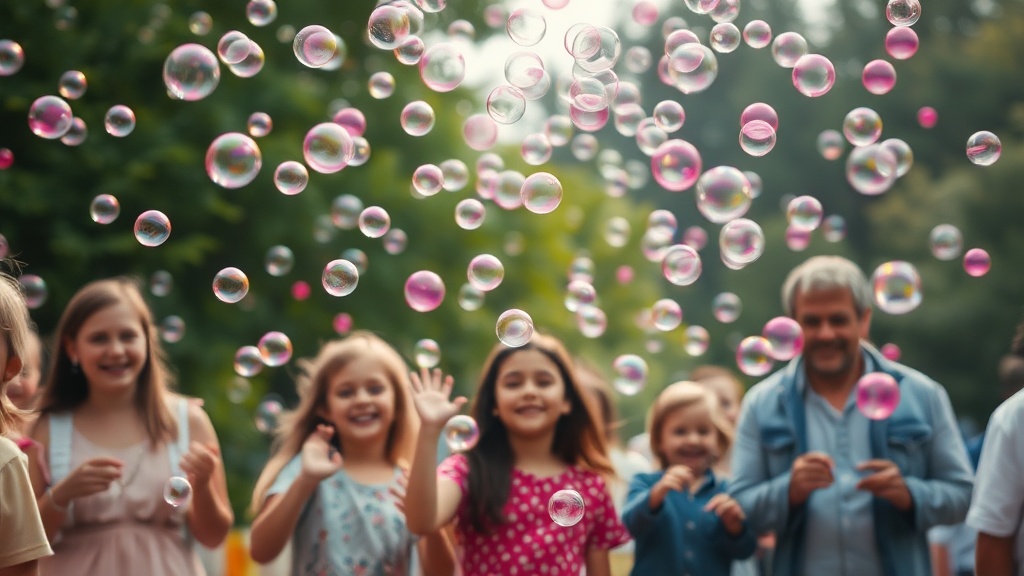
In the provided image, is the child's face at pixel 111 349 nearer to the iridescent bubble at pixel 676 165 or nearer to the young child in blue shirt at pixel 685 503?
the young child in blue shirt at pixel 685 503

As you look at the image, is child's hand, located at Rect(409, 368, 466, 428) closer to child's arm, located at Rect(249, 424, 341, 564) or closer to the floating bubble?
child's arm, located at Rect(249, 424, 341, 564)

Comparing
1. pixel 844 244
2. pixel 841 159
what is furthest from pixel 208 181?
pixel 841 159

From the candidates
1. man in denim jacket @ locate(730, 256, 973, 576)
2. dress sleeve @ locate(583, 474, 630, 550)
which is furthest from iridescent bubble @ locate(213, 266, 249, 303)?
man in denim jacket @ locate(730, 256, 973, 576)

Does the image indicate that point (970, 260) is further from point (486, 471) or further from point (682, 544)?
point (486, 471)

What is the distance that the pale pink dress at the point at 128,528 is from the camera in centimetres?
402

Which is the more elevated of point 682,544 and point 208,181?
point 208,181

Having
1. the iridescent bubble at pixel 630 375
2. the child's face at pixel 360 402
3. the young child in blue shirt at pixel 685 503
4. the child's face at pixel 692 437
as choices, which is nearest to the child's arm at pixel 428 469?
the child's face at pixel 360 402

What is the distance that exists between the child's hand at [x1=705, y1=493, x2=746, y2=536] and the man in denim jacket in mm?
33

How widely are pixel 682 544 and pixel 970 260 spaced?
188cm

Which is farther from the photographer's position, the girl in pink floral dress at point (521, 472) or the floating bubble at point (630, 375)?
the floating bubble at point (630, 375)

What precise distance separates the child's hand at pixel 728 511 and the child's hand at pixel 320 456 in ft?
3.90

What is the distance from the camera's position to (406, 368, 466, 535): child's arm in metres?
3.81

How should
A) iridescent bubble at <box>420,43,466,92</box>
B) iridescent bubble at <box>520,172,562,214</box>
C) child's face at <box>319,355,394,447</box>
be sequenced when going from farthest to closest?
iridescent bubble at <box>420,43,466,92</box> < iridescent bubble at <box>520,172,562,214</box> < child's face at <box>319,355,394,447</box>

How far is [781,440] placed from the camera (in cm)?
418
